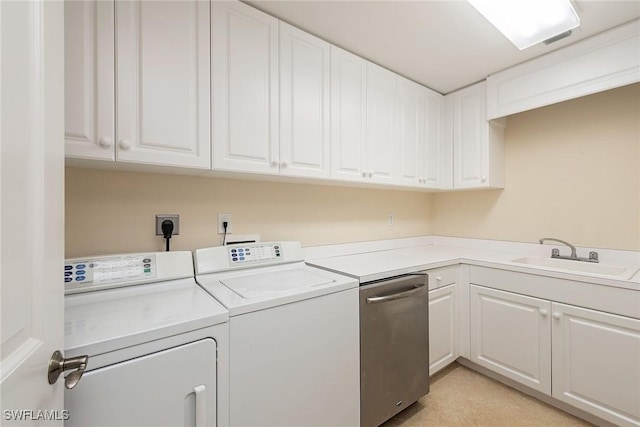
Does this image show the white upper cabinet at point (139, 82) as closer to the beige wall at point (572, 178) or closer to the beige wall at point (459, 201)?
the beige wall at point (459, 201)

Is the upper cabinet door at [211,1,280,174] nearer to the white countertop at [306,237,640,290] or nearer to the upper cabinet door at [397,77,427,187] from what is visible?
the white countertop at [306,237,640,290]

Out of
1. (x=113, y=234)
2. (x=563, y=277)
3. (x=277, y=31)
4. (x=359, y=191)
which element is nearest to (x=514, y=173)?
(x=563, y=277)

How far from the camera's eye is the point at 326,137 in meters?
1.75

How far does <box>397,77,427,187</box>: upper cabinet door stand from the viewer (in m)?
2.21

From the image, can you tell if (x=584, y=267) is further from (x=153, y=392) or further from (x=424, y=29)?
(x=153, y=392)

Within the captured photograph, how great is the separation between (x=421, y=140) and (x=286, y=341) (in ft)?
6.53

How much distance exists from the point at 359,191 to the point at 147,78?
65.8 inches

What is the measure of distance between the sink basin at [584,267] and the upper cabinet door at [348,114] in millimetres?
1429

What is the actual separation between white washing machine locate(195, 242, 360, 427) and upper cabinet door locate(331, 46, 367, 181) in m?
0.74

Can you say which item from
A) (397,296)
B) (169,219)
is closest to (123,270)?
(169,219)

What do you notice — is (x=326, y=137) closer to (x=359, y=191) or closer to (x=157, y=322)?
(x=359, y=191)

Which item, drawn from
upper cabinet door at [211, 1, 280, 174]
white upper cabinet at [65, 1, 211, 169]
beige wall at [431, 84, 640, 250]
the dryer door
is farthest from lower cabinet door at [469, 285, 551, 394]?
white upper cabinet at [65, 1, 211, 169]

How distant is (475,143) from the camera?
2.40 metres

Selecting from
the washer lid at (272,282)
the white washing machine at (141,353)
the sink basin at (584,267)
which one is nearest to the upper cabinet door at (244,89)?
the washer lid at (272,282)
